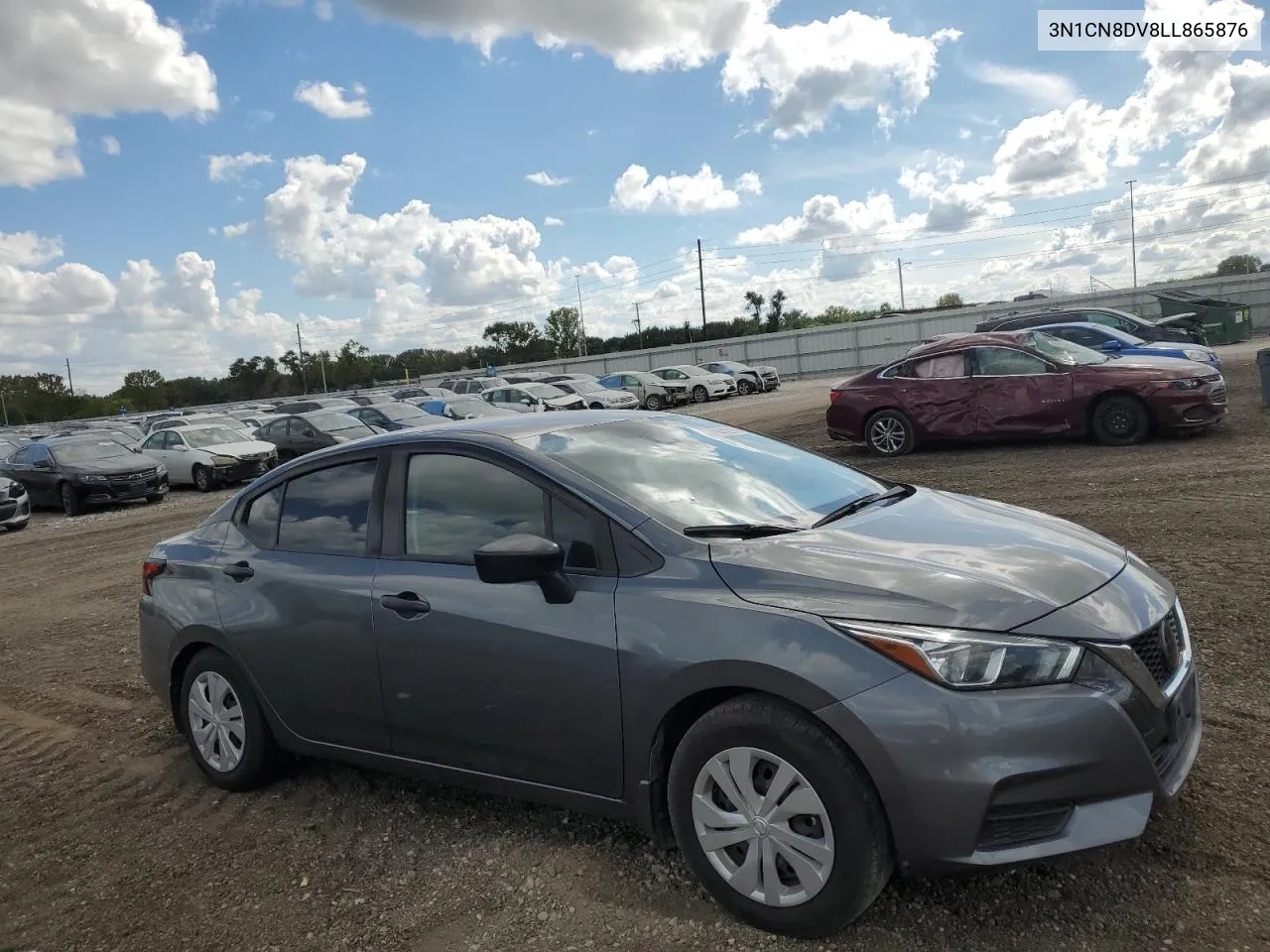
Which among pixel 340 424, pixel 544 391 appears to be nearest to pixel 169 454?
pixel 340 424

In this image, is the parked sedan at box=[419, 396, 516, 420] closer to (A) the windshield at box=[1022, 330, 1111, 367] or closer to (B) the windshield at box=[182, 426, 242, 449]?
(B) the windshield at box=[182, 426, 242, 449]

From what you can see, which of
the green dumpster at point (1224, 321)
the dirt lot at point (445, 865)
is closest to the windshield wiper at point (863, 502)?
the dirt lot at point (445, 865)

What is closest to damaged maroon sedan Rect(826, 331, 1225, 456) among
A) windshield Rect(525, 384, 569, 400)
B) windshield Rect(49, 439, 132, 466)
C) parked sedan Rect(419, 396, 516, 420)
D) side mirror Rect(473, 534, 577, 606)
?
side mirror Rect(473, 534, 577, 606)

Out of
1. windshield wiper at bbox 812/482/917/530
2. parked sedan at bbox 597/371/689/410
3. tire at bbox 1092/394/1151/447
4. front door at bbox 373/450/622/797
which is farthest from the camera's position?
parked sedan at bbox 597/371/689/410

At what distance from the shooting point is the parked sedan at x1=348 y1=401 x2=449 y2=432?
2247 centimetres

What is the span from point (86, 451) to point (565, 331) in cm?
9189

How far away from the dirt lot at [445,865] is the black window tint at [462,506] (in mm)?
1176

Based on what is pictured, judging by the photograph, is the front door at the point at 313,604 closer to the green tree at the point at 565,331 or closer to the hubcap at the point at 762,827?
the hubcap at the point at 762,827

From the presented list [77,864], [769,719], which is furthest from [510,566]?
[77,864]

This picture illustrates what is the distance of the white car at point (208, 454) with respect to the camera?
20406mm

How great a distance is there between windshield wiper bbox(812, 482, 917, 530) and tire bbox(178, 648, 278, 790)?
104 inches

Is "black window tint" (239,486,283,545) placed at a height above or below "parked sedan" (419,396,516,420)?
below

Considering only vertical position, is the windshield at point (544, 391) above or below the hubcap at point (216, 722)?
above

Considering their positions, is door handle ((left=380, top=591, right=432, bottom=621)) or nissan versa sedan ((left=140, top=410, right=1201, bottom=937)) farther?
door handle ((left=380, top=591, right=432, bottom=621))
